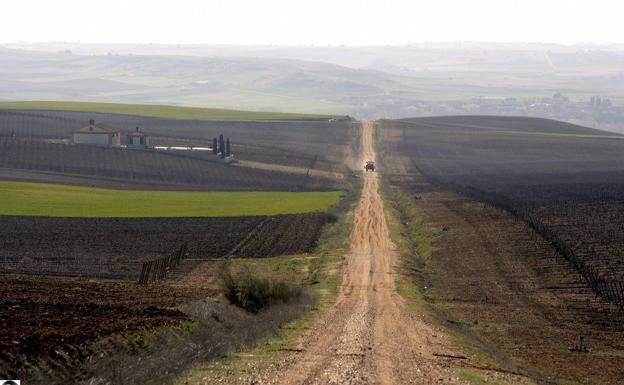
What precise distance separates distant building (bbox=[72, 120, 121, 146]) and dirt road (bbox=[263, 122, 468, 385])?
238ft

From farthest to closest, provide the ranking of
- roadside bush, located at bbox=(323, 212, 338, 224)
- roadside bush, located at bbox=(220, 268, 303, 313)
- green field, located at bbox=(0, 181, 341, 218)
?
roadside bush, located at bbox=(323, 212, 338, 224) → green field, located at bbox=(0, 181, 341, 218) → roadside bush, located at bbox=(220, 268, 303, 313)

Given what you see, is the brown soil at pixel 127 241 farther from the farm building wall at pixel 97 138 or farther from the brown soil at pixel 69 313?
the farm building wall at pixel 97 138

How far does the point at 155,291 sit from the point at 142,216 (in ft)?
94.2

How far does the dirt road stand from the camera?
21891mm

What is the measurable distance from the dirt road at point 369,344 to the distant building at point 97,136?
72.5 metres

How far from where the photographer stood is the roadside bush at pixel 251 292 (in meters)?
32.6

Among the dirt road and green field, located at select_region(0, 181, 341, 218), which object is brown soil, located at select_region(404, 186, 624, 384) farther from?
green field, located at select_region(0, 181, 341, 218)

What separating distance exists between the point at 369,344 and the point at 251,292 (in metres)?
7.46

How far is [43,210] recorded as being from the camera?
205 ft

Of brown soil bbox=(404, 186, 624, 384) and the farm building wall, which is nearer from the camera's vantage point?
brown soil bbox=(404, 186, 624, 384)

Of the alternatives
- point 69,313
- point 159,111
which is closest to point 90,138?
point 159,111

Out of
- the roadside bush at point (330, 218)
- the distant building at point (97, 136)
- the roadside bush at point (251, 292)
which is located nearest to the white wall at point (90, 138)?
the distant building at point (97, 136)

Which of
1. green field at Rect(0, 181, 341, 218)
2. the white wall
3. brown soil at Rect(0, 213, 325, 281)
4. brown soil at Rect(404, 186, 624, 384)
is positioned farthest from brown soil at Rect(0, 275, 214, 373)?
the white wall

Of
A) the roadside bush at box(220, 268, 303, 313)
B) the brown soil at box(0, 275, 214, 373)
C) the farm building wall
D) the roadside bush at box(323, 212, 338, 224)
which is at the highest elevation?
the brown soil at box(0, 275, 214, 373)
